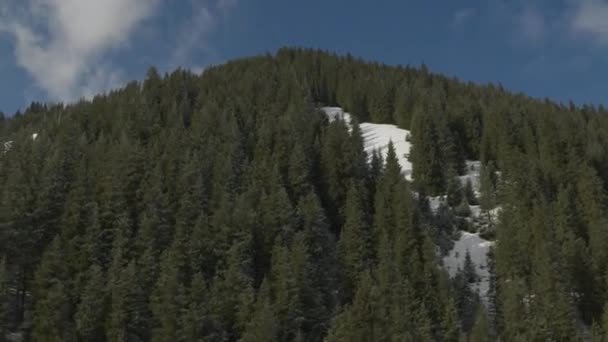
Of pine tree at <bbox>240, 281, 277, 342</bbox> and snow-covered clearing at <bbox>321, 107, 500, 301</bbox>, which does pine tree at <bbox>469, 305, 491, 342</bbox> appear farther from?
pine tree at <bbox>240, 281, 277, 342</bbox>

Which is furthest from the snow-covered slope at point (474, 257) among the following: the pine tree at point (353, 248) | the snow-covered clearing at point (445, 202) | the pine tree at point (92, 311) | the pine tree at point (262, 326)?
the pine tree at point (92, 311)

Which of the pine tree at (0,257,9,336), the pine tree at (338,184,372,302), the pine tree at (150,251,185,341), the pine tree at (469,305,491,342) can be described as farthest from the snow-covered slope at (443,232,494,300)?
the pine tree at (0,257,9,336)

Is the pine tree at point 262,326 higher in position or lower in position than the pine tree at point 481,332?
higher

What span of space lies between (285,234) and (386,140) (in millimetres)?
51701

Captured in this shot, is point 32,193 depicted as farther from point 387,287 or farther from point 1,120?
point 1,120

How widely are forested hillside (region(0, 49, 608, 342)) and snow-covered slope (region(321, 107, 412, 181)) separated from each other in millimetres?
5108

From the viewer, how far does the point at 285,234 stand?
197 feet

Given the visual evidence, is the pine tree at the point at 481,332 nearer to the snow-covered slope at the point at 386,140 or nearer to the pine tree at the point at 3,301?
the pine tree at the point at 3,301

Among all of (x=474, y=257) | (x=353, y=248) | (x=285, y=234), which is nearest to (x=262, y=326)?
(x=285, y=234)

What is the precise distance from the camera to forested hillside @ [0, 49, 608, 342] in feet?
158

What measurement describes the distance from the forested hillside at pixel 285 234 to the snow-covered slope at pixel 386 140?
511cm

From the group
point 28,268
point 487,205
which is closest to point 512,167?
point 487,205

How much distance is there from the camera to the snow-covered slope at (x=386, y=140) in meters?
95.4

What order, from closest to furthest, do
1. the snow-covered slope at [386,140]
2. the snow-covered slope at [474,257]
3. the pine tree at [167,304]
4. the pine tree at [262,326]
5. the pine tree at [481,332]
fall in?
the pine tree at [262,326] < the pine tree at [167,304] < the pine tree at [481,332] < the snow-covered slope at [474,257] < the snow-covered slope at [386,140]
